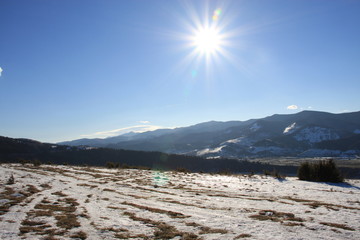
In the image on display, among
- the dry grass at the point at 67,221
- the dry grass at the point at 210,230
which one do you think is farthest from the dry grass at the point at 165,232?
the dry grass at the point at 67,221

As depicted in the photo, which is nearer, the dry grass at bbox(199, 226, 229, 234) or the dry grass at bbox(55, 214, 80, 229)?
the dry grass at bbox(199, 226, 229, 234)

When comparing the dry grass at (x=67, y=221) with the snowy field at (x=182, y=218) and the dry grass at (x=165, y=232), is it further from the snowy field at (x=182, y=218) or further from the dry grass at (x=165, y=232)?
the dry grass at (x=165, y=232)

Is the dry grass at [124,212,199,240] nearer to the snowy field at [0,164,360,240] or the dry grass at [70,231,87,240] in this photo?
the snowy field at [0,164,360,240]

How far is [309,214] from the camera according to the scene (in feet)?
31.6

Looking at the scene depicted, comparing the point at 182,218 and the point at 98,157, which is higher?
the point at 98,157

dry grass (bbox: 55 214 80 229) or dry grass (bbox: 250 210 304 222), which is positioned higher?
dry grass (bbox: 250 210 304 222)

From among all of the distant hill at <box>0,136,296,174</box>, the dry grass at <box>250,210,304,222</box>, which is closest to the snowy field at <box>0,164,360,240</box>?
the dry grass at <box>250,210,304,222</box>

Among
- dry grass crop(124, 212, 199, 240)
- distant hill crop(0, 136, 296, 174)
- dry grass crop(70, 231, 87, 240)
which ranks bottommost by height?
dry grass crop(70, 231, 87, 240)

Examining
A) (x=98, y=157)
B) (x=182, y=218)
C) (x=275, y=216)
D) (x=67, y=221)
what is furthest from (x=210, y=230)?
(x=98, y=157)

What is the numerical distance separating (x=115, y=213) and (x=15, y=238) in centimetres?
412

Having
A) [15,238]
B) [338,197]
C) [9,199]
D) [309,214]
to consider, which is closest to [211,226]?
[309,214]

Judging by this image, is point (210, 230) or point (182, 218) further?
point (182, 218)

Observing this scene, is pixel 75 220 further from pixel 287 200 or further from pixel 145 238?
pixel 287 200

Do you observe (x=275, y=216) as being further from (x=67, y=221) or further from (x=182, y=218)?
(x=67, y=221)
